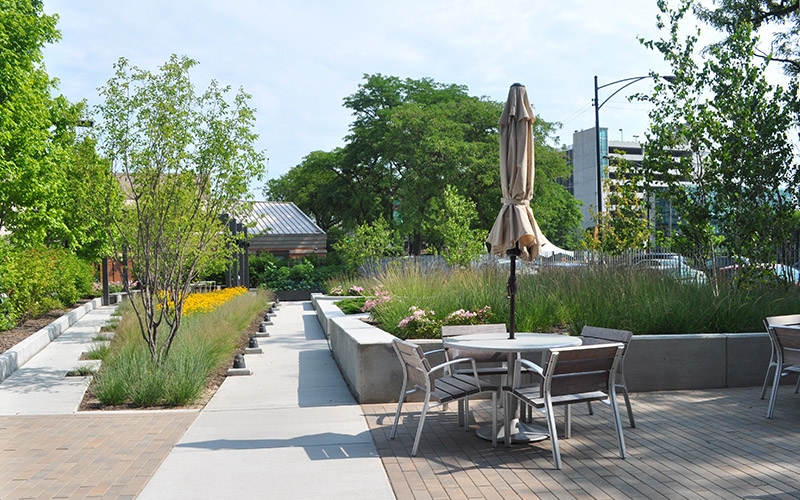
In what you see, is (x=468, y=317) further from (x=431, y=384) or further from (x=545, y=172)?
(x=545, y=172)

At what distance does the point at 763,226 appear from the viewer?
1155 centimetres

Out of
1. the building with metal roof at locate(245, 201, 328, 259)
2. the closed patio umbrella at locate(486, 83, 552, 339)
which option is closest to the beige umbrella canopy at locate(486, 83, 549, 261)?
the closed patio umbrella at locate(486, 83, 552, 339)

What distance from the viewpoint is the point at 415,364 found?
6.27m

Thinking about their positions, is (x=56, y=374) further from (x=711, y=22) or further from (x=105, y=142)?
(x=711, y=22)

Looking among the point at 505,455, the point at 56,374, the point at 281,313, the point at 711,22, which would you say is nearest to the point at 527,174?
the point at 505,455

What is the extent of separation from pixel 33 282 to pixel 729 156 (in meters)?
14.1

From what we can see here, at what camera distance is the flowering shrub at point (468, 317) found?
9594 mm

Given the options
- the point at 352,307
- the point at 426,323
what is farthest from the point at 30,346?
the point at 426,323

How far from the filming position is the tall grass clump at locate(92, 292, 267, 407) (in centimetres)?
821

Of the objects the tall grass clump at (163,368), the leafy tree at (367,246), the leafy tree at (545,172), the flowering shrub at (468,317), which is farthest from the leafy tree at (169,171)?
the leafy tree at (545,172)

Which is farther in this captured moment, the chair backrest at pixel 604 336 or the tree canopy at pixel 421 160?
the tree canopy at pixel 421 160

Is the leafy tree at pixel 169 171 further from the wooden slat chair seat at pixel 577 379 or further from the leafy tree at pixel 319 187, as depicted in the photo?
the leafy tree at pixel 319 187

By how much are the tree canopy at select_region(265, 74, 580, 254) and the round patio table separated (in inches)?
961

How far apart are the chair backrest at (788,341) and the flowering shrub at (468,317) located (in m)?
3.53
